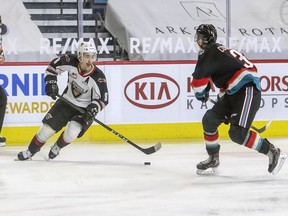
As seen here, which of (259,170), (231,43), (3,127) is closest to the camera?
(259,170)

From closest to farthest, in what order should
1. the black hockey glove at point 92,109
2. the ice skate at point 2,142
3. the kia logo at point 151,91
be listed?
the black hockey glove at point 92,109, the ice skate at point 2,142, the kia logo at point 151,91

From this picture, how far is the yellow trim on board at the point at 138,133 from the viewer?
682 centimetres

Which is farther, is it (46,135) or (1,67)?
(1,67)

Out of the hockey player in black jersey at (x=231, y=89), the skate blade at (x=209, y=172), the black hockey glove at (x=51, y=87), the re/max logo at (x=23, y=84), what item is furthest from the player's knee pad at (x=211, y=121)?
the re/max logo at (x=23, y=84)

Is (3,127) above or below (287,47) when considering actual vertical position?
below

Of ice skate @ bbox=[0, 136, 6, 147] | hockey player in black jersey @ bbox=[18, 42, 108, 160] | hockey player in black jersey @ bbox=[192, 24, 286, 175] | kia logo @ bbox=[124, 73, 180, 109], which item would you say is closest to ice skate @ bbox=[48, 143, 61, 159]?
hockey player in black jersey @ bbox=[18, 42, 108, 160]

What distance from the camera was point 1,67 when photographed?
6.81 metres

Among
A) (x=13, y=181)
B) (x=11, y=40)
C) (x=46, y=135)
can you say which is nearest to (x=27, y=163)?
(x=46, y=135)

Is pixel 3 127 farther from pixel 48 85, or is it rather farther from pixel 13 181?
pixel 13 181

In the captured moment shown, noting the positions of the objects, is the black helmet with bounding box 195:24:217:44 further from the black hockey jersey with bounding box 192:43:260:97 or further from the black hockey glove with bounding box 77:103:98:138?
the black hockey glove with bounding box 77:103:98:138

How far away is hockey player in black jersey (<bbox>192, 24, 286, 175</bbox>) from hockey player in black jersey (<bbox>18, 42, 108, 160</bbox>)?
0.96 metres

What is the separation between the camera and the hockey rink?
145 inches

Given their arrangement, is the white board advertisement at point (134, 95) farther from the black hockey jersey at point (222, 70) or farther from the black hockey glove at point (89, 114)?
the black hockey jersey at point (222, 70)

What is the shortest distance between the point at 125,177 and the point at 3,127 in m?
2.28
